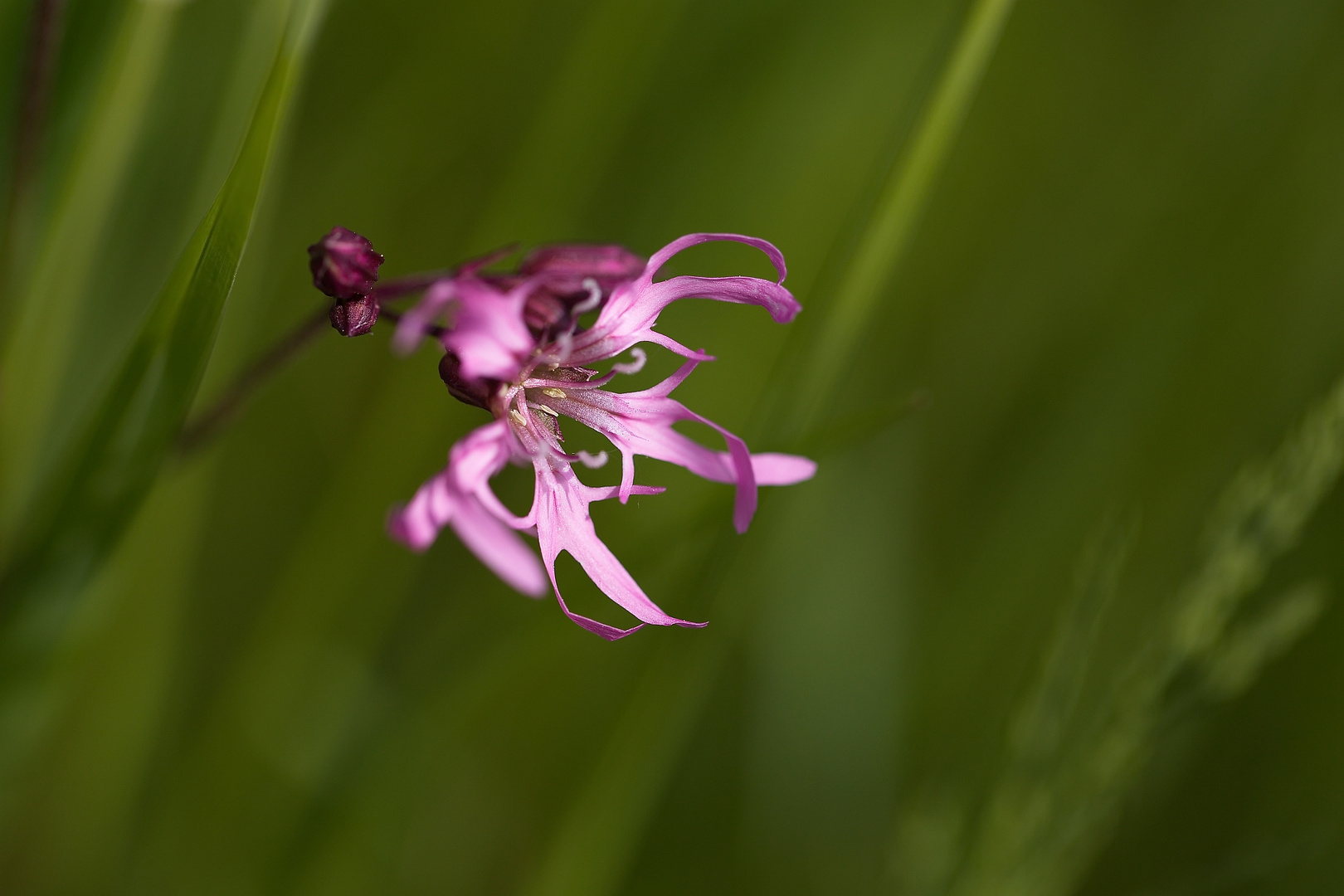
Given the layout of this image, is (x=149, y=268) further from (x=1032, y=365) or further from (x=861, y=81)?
(x=1032, y=365)

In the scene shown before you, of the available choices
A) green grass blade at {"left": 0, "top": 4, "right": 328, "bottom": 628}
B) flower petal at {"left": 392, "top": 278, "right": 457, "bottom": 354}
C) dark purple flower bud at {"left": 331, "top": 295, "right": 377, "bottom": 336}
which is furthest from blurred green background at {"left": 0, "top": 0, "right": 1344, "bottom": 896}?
flower petal at {"left": 392, "top": 278, "right": 457, "bottom": 354}

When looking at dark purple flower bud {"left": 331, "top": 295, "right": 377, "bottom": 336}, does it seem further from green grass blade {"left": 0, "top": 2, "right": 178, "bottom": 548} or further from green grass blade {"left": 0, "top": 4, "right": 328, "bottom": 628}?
green grass blade {"left": 0, "top": 2, "right": 178, "bottom": 548}

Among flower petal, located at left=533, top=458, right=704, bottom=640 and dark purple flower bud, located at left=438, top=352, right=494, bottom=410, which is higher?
dark purple flower bud, located at left=438, top=352, right=494, bottom=410

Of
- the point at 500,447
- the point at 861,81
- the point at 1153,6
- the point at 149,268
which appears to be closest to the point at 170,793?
the point at 149,268

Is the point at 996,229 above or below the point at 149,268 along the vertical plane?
above

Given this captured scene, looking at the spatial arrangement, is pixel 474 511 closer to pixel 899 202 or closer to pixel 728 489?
pixel 728 489
